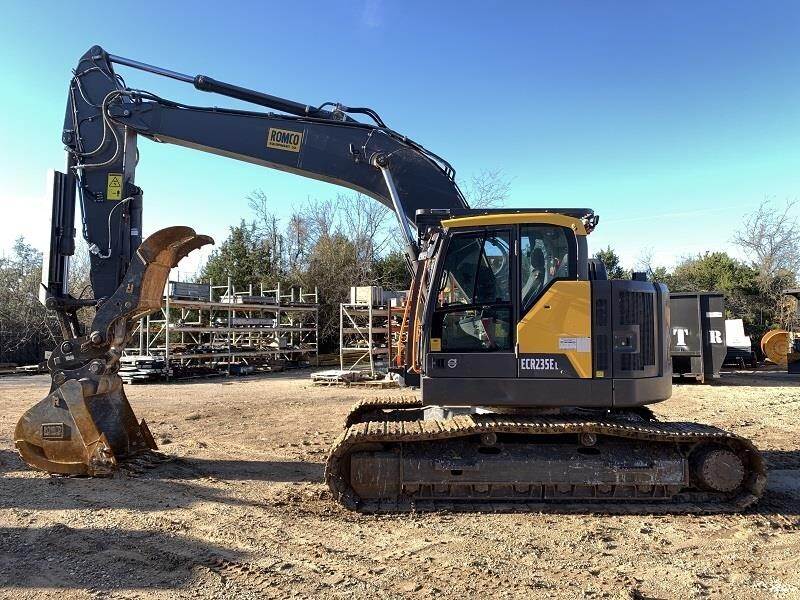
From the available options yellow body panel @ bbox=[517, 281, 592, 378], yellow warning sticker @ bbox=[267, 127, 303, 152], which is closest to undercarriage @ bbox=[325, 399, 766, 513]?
yellow body panel @ bbox=[517, 281, 592, 378]

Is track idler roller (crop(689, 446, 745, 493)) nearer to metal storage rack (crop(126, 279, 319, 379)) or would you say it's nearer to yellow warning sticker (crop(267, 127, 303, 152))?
yellow warning sticker (crop(267, 127, 303, 152))

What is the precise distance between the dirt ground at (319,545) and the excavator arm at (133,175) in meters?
1.41

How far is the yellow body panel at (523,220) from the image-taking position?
5367 mm

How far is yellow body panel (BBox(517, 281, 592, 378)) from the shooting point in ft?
17.3

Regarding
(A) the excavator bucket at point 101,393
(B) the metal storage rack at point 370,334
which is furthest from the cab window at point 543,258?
(B) the metal storage rack at point 370,334

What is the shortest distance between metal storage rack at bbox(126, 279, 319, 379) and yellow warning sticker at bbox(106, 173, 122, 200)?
10164 millimetres

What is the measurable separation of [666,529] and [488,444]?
1626mm

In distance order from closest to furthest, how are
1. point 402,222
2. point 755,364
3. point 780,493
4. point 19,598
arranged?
1. point 19,598
2. point 780,493
3. point 402,222
4. point 755,364

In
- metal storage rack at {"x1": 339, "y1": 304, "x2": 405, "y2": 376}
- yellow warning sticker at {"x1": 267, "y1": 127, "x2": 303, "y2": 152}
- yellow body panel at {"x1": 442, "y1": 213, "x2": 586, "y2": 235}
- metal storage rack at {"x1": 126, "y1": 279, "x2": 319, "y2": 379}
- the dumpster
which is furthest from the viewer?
metal storage rack at {"x1": 126, "y1": 279, "x2": 319, "y2": 379}

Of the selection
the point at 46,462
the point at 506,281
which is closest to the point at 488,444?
the point at 506,281

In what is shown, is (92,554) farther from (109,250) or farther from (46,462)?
(109,250)

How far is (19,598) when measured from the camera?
3.50 meters

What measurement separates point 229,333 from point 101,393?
517 inches

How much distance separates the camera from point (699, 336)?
51.6 feet
